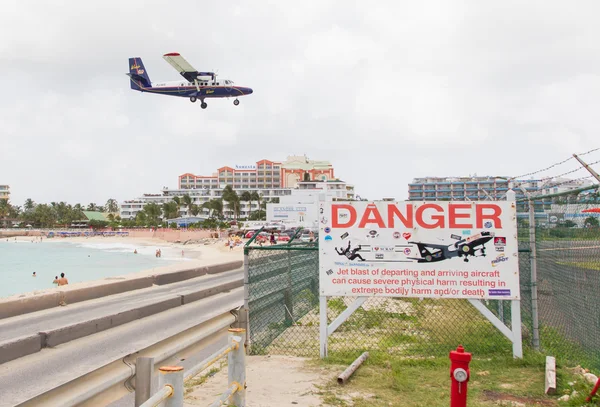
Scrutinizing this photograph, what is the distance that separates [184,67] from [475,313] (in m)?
35.1

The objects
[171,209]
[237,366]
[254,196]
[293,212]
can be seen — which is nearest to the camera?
[237,366]

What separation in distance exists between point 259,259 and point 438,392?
3625 millimetres

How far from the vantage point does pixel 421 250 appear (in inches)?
297

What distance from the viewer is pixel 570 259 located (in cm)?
711

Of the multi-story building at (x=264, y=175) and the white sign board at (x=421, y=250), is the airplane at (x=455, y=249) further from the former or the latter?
the multi-story building at (x=264, y=175)

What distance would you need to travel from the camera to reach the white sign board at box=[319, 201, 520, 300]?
7.48 m

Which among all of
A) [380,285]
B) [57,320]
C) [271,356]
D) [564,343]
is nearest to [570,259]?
[564,343]

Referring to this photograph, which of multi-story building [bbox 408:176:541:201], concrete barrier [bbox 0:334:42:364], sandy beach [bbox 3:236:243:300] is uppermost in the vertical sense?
multi-story building [bbox 408:176:541:201]

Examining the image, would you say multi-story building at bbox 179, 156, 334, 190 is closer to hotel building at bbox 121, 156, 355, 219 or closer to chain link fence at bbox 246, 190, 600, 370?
hotel building at bbox 121, 156, 355, 219

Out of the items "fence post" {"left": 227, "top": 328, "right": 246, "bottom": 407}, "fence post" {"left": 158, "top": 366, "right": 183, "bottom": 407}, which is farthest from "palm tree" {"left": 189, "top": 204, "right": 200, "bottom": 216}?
"fence post" {"left": 158, "top": 366, "right": 183, "bottom": 407}

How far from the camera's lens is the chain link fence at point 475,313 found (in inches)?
268

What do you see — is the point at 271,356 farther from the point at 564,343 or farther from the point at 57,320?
A: the point at 57,320

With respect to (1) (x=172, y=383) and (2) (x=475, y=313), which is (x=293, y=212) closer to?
(2) (x=475, y=313)

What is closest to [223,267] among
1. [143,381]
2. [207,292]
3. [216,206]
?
[207,292]
